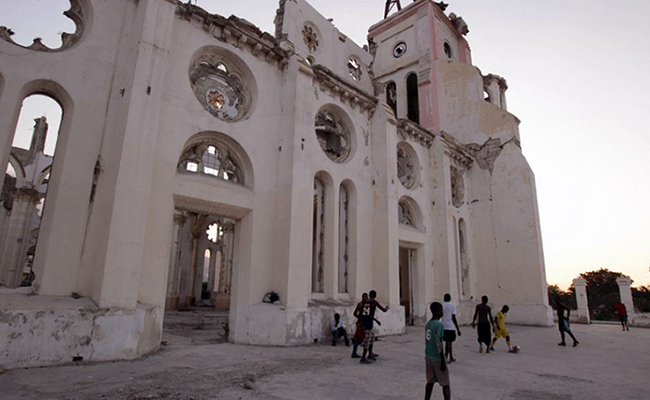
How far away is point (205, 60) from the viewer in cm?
1113

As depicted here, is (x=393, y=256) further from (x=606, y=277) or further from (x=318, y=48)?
(x=606, y=277)

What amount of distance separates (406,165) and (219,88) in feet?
32.4

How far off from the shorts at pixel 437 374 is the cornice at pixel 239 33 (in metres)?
10.4

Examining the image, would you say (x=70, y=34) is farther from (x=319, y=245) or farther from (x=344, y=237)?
(x=344, y=237)

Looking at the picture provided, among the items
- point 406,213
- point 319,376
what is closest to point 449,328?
point 319,376

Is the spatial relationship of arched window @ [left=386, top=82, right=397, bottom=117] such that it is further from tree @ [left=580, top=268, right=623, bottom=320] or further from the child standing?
tree @ [left=580, top=268, right=623, bottom=320]

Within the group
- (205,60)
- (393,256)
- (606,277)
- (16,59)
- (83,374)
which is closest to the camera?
(83,374)

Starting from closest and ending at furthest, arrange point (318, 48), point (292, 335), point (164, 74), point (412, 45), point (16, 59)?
1. point (16, 59)
2. point (164, 74)
3. point (292, 335)
4. point (318, 48)
5. point (412, 45)

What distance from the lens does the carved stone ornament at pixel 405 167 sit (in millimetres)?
17766

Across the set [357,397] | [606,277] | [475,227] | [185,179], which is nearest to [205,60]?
[185,179]

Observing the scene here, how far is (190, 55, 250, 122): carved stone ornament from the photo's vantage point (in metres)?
10.8

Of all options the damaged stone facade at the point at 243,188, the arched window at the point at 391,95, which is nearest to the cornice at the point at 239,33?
the damaged stone facade at the point at 243,188

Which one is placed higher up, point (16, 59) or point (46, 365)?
point (16, 59)

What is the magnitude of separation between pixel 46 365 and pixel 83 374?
124 centimetres
